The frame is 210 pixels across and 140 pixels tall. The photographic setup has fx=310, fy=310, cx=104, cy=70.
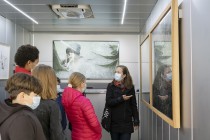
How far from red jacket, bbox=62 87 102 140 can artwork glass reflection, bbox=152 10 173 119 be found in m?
0.72

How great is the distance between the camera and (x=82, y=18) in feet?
18.3

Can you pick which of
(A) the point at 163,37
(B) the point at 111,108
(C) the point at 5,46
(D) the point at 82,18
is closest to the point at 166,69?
(A) the point at 163,37

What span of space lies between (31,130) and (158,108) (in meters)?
2.00

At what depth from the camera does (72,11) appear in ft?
16.2

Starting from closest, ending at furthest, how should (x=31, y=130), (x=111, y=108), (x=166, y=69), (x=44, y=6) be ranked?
(x=31, y=130) < (x=166, y=69) < (x=111, y=108) < (x=44, y=6)

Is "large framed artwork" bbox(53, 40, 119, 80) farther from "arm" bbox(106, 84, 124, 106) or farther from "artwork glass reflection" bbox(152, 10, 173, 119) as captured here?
"artwork glass reflection" bbox(152, 10, 173, 119)

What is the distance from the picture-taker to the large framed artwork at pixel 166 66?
248cm

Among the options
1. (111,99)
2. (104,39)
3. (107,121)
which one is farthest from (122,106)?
(104,39)

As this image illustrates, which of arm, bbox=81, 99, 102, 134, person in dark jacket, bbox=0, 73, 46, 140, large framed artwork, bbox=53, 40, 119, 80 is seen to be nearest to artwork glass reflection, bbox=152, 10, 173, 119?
arm, bbox=81, 99, 102, 134

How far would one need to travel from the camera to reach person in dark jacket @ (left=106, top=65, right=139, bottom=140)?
3893 millimetres

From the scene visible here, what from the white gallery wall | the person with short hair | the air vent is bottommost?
the person with short hair

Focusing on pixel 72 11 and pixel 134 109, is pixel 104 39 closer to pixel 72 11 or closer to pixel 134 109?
pixel 72 11

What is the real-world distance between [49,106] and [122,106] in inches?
71.0

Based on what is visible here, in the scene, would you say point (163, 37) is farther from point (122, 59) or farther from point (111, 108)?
point (122, 59)
